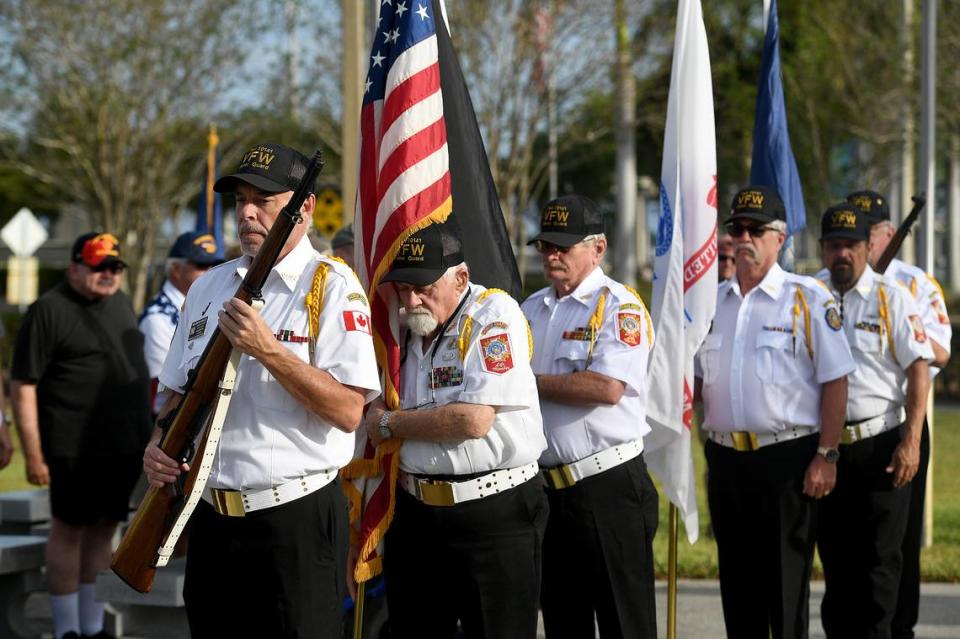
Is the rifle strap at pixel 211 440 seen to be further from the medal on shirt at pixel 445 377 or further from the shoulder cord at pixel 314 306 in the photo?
the medal on shirt at pixel 445 377

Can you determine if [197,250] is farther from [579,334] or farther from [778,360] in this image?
[778,360]

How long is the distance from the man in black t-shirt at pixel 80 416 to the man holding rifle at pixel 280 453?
3256 millimetres

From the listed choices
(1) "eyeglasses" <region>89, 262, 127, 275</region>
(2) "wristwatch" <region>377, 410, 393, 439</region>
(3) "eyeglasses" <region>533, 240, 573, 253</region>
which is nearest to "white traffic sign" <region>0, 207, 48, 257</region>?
(1) "eyeglasses" <region>89, 262, 127, 275</region>

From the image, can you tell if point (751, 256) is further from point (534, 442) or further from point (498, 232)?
point (534, 442)

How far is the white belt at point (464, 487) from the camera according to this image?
4668mm

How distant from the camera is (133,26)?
958 inches

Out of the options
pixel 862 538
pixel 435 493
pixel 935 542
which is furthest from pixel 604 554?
pixel 935 542

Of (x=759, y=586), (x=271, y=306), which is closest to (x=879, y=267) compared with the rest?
(x=759, y=586)

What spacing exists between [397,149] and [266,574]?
199cm

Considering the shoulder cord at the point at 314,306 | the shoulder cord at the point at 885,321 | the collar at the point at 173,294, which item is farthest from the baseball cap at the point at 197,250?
the shoulder cord at the point at 314,306

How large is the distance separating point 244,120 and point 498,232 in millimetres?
21272

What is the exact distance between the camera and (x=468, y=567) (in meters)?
4.66

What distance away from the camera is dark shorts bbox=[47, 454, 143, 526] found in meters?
7.32

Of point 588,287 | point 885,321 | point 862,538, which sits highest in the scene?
point 588,287
